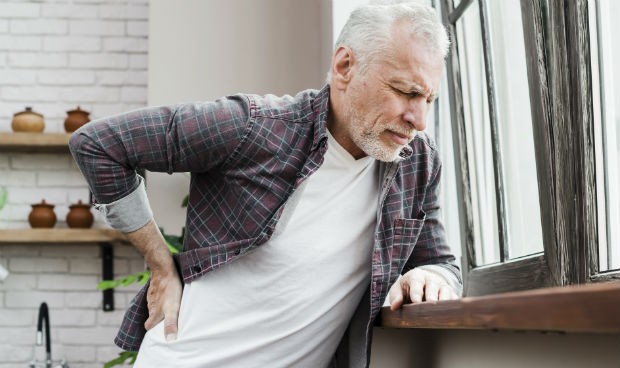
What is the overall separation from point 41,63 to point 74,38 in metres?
0.23

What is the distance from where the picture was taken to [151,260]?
1.81m

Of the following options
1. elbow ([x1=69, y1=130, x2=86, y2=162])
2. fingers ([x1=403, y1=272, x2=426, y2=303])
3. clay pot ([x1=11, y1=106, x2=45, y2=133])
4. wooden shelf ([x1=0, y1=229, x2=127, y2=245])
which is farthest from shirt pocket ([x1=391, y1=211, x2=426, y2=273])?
clay pot ([x1=11, y1=106, x2=45, y2=133])

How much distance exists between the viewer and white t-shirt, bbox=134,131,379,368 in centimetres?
169

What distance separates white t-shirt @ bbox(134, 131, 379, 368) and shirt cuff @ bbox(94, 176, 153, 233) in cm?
17

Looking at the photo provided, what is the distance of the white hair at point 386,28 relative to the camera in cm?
164

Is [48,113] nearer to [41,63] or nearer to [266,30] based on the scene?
[41,63]

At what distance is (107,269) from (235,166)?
11.0 feet

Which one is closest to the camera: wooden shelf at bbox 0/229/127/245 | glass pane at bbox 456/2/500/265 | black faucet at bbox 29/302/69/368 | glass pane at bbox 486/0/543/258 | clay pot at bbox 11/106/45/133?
glass pane at bbox 486/0/543/258

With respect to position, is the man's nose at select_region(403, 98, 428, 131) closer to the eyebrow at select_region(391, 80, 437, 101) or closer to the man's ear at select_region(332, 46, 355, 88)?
the eyebrow at select_region(391, 80, 437, 101)

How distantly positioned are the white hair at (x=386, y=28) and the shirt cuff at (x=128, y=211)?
509mm

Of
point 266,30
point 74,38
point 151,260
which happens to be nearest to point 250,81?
point 266,30

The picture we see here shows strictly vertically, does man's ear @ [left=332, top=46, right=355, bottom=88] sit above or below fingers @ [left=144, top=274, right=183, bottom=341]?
above

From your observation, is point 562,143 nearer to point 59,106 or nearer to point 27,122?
point 27,122

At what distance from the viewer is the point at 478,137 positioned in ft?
9.44
